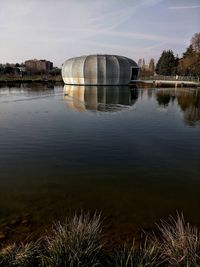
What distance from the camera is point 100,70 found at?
63.6 m

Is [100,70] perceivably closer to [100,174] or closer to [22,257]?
[100,174]

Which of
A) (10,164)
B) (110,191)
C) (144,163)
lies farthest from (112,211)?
(10,164)

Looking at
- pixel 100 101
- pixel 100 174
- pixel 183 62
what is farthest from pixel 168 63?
pixel 100 174

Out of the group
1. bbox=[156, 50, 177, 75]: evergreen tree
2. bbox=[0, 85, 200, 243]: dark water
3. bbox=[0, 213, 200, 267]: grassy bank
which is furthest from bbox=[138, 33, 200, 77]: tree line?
bbox=[0, 213, 200, 267]: grassy bank

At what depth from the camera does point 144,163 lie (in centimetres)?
1013

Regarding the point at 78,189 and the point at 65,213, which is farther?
the point at 78,189

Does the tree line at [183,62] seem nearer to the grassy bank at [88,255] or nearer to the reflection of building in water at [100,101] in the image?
the reflection of building in water at [100,101]

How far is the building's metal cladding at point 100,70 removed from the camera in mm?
63844

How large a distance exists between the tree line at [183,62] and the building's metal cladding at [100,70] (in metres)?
16.1

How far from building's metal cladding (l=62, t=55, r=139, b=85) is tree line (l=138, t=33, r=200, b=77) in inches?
634

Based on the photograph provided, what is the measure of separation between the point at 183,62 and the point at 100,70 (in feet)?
81.5

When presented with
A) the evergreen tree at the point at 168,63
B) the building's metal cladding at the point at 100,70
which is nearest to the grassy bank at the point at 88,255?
Answer: the building's metal cladding at the point at 100,70

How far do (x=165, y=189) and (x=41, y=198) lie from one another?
3.84 metres

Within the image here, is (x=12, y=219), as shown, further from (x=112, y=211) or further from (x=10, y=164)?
(x=10, y=164)
